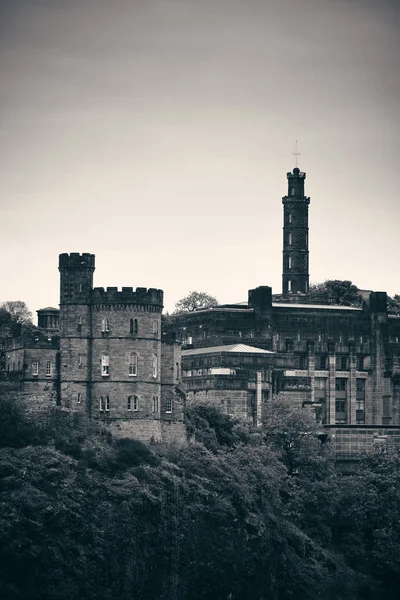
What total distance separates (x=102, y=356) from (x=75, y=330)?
283 cm

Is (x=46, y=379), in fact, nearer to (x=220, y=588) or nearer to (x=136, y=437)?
(x=136, y=437)

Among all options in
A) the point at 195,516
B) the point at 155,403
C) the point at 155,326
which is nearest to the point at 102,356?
the point at 155,326

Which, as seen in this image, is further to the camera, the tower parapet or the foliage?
the tower parapet

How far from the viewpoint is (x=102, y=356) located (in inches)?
6009

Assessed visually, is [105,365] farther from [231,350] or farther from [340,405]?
[340,405]

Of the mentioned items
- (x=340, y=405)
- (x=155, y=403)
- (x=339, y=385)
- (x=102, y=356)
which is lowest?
(x=155, y=403)

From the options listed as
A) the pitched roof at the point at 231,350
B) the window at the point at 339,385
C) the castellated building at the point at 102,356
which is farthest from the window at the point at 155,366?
the window at the point at 339,385

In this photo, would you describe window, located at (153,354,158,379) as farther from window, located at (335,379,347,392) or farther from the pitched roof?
window, located at (335,379,347,392)

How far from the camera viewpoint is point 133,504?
144 m

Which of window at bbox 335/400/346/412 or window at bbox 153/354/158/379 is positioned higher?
Answer: window at bbox 153/354/158/379

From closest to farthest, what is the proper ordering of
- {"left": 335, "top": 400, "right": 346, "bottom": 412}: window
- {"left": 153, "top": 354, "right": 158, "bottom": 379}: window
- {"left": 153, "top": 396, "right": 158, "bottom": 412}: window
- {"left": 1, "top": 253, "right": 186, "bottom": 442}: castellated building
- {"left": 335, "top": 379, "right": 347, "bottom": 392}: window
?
{"left": 1, "top": 253, "right": 186, "bottom": 442}: castellated building
{"left": 153, "top": 396, "right": 158, "bottom": 412}: window
{"left": 153, "top": 354, "right": 158, "bottom": 379}: window
{"left": 335, "top": 400, "right": 346, "bottom": 412}: window
{"left": 335, "top": 379, "right": 347, "bottom": 392}: window

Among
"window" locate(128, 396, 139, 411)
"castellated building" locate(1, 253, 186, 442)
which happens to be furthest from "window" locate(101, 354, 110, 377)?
"window" locate(128, 396, 139, 411)

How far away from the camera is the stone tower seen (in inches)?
→ 6004

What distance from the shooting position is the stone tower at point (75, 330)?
152m
